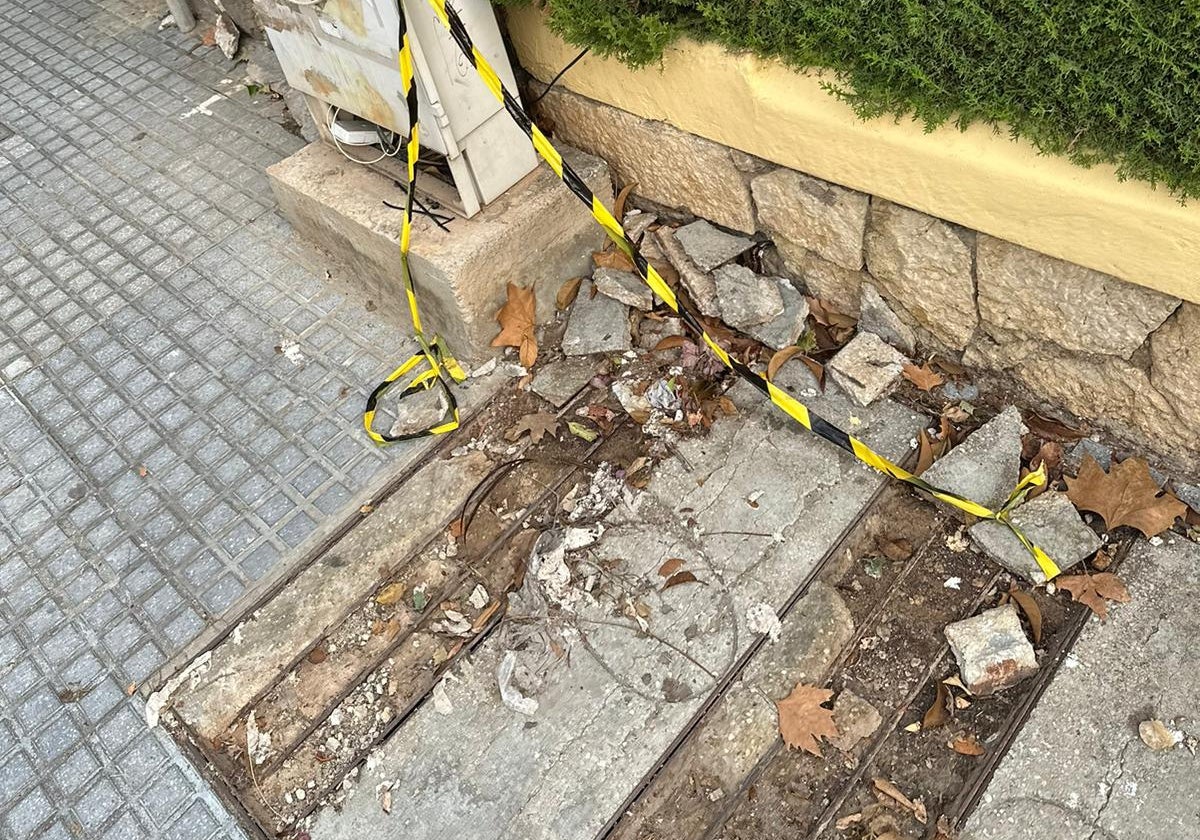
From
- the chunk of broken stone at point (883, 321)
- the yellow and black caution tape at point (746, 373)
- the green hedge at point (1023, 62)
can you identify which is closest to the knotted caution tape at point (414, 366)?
the yellow and black caution tape at point (746, 373)

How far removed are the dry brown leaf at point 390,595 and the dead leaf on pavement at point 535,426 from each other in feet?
2.67

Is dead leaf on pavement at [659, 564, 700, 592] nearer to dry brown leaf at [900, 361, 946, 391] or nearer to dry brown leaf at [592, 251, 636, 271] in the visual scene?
dry brown leaf at [900, 361, 946, 391]

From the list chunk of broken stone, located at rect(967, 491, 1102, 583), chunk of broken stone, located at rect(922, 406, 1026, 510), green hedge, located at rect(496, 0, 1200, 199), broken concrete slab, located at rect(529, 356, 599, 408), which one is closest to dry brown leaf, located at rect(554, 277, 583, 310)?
broken concrete slab, located at rect(529, 356, 599, 408)

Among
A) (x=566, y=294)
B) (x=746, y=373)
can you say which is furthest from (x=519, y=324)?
(x=746, y=373)

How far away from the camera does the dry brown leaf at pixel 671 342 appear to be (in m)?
3.98

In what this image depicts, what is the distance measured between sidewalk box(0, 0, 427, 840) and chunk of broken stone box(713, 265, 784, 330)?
160 centimetres

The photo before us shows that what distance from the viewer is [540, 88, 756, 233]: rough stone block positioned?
3.85 meters

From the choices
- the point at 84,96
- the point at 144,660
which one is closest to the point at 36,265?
the point at 84,96

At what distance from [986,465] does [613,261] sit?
1930 millimetres

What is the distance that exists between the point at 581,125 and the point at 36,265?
330 centimetres

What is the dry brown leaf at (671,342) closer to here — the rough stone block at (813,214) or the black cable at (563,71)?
the rough stone block at (813,214)

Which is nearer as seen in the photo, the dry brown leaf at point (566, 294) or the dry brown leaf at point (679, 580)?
the dry brown leaf at point (679, 580)

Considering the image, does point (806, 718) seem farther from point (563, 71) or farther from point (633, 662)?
point (563, 71)

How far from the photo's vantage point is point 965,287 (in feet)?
11.1
